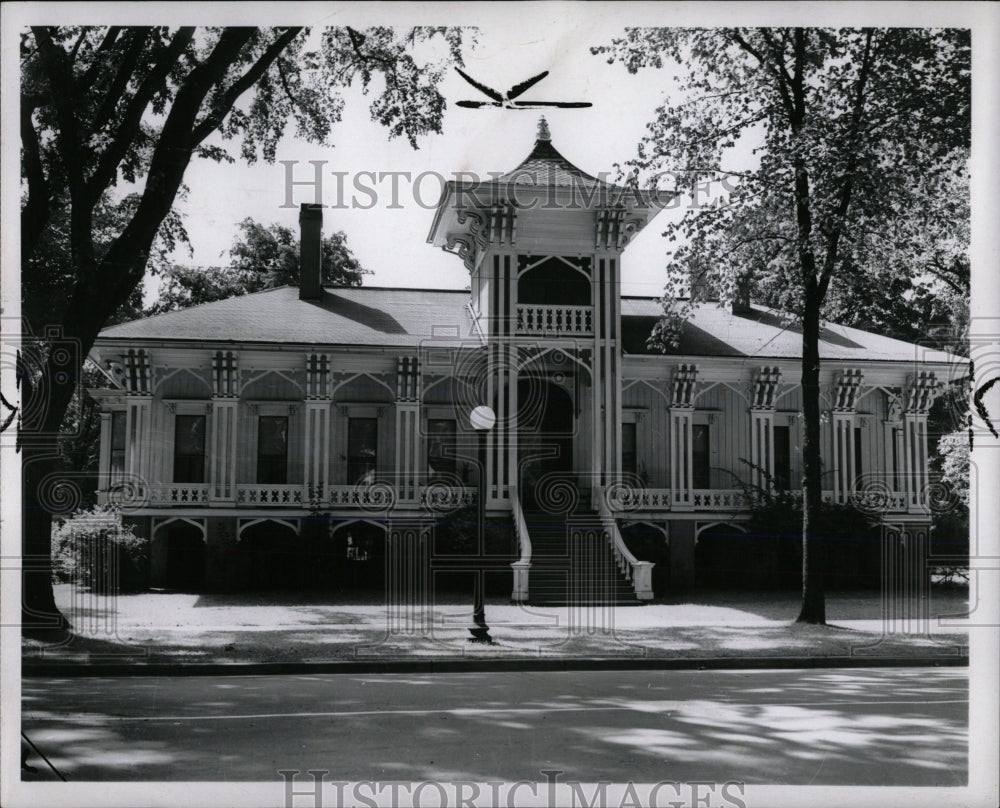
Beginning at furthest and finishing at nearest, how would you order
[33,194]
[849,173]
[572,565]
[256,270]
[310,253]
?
[256,270]
[310,253]
[572,565]
[849,173]
[33,194]

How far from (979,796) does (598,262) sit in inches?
606

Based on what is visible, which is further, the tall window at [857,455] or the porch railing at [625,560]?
the tall window at [857,455]

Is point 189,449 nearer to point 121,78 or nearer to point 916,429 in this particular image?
point 121,78

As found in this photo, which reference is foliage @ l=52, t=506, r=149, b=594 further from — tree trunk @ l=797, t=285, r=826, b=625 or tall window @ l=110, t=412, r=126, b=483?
tree trunk @ l=797, t=285, r=826, b=625

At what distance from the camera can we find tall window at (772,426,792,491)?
21562mm

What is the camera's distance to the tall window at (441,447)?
824 inches

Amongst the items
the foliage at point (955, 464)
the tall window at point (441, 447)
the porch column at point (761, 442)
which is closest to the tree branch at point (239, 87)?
the tall window at point (441, 447)

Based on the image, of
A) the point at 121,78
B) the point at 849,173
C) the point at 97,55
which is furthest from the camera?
the point at 849,173

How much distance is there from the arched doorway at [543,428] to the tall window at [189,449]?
706 centimetres

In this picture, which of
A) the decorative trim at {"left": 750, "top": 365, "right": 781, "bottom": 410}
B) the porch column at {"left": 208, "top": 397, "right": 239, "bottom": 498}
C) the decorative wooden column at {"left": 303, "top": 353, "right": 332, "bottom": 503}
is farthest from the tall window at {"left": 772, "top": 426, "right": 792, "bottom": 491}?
the porch column at {"left": 208, "top": 397, "right": 239, "bottom": 498}

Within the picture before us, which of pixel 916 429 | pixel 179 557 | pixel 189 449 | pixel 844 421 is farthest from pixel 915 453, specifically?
pixel 179 557

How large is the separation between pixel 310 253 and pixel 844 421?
12953 mm

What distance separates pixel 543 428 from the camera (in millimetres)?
21219

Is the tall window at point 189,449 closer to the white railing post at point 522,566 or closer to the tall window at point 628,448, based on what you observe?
the white railing post at point 522,566
